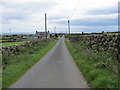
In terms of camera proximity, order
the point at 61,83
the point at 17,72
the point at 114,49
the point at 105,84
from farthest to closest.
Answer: the point at 114,49 < the point at 17,72 < the point at 61,83 < the point at 105,84

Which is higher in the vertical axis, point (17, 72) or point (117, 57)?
point (117, 57)

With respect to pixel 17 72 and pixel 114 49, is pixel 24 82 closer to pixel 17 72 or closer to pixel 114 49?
pixel 17 72

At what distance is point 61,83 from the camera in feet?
26.7

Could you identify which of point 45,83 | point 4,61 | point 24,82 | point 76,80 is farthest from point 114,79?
point 4,61

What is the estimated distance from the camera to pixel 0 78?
922 centimetres

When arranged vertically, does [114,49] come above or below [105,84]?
above

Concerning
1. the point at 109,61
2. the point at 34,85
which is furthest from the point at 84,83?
the point at 109,61

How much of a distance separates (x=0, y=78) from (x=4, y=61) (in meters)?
4.52

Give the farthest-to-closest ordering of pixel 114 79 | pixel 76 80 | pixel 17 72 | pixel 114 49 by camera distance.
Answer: pixel 114 49 → pixel 17 72 → pixel 76 80 → pixel 114 79

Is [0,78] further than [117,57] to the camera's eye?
No

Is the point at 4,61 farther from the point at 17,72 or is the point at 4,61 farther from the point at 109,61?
the point at 109,61

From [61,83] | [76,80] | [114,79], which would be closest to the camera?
[114,79]

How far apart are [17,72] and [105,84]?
545 centimetres

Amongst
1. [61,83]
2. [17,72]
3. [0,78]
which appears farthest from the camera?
[17,72]
